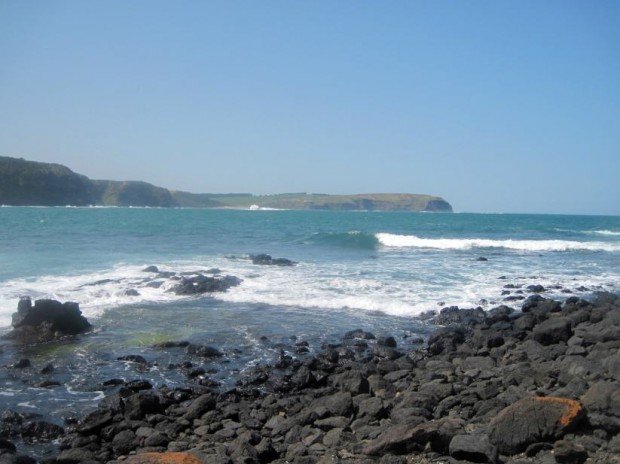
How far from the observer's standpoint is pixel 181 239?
38.7 metres

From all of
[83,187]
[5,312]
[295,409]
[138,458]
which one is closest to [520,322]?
[295,409]

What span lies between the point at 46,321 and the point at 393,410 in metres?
9.01

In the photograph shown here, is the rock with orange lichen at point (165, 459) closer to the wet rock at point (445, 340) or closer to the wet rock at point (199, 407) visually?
the wet rock at point (199, 407)

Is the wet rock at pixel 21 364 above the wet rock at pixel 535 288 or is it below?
below

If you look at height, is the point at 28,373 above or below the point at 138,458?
below

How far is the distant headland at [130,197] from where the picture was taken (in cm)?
10400

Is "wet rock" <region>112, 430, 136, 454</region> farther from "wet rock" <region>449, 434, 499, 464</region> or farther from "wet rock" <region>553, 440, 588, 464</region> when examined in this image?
"wet rock" <region>553, 440, 588, 464</region>

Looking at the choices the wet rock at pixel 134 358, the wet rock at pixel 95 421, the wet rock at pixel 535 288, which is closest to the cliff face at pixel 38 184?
the wet rock at pixel 535 288

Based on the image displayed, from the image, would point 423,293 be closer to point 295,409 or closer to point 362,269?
point 362,269

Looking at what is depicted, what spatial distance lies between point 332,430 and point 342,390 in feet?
5.62

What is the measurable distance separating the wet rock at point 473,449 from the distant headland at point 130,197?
112 meters

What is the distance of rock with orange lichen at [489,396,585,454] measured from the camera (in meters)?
5.43

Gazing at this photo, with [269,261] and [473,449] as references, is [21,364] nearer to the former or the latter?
[473,449]

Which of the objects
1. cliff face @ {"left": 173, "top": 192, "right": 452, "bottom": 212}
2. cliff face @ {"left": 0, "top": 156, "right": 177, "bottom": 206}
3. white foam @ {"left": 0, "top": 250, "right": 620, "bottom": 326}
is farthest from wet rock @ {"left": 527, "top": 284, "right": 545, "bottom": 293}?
cliff face @ {"left": 173, "top": 192, "right": 452, "bottom": 212}
